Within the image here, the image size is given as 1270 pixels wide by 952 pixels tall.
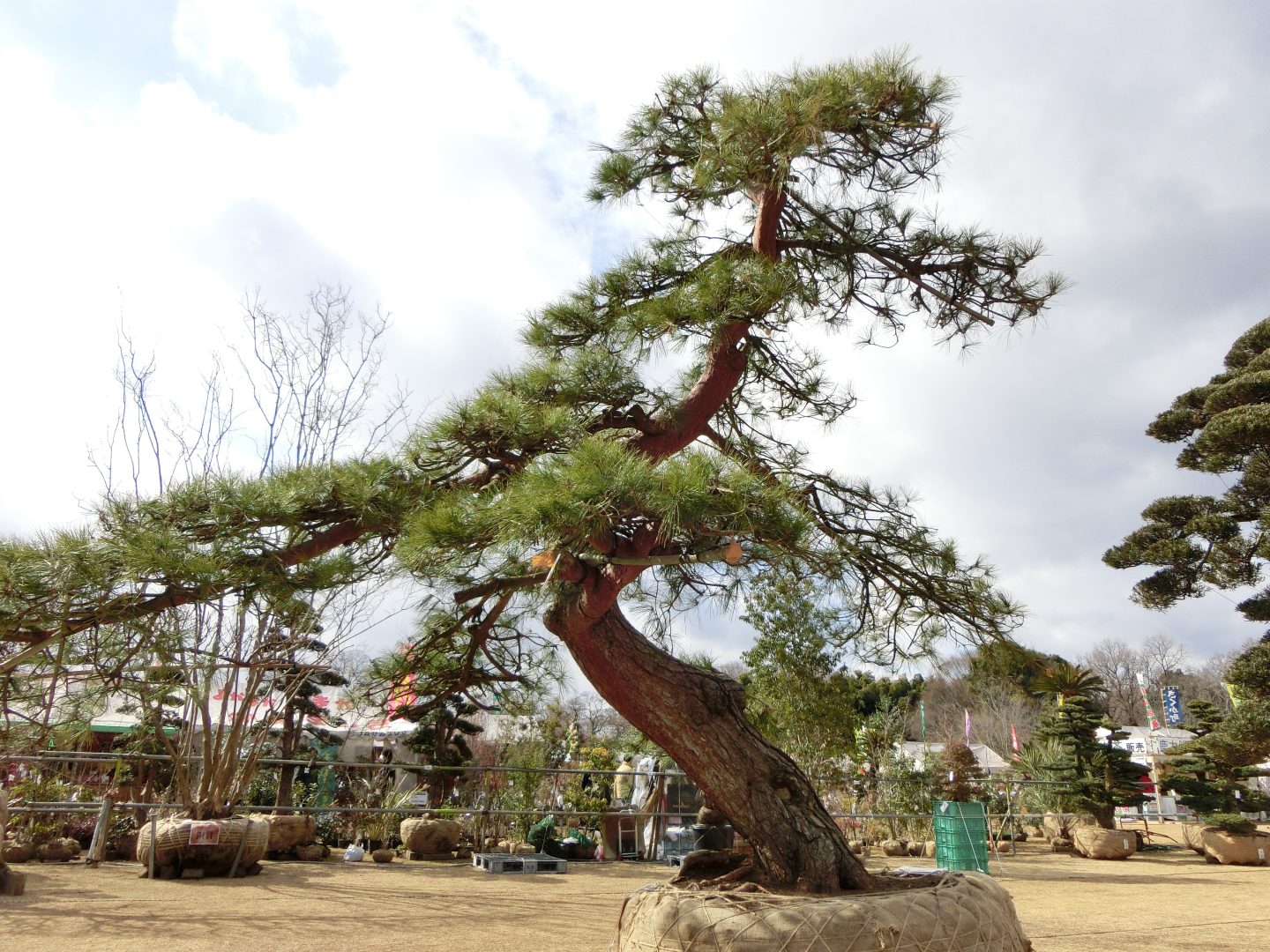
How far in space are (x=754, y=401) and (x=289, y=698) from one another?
16.3 feet

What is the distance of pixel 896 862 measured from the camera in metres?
8.20

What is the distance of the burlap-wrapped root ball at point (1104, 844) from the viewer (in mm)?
8898

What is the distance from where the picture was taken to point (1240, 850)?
27.6ft

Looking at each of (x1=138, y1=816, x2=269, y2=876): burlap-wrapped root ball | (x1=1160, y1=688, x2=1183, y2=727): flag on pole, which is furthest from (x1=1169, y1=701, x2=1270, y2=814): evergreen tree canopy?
(x1=138, y1=816, x2=269, y2=876): burlap-wrapped root ball

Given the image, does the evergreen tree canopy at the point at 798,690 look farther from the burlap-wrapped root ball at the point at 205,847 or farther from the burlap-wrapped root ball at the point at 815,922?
the burlap-wrapped root ball at the point at 815,922

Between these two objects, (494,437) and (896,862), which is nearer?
(494,437)

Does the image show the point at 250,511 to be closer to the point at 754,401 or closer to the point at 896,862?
the point at 754,401

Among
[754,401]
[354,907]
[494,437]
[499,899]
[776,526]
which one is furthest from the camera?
[499,899]

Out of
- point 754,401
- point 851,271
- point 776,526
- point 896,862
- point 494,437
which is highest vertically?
point 851,271

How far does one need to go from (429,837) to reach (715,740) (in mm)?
5633

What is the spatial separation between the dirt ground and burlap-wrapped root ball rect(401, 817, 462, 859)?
333mm

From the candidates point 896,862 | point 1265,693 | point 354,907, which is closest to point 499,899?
point 354,907

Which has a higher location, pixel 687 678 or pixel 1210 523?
pixel 1210 523

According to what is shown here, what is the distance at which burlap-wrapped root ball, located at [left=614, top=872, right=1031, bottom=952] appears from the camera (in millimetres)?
1900
